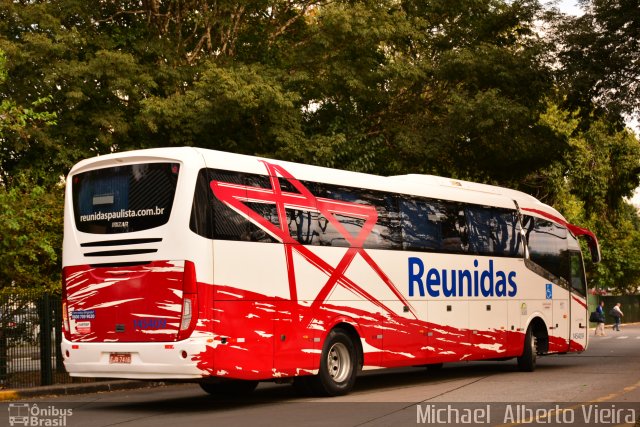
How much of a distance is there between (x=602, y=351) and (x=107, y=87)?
16.7 m

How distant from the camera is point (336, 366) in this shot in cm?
1565

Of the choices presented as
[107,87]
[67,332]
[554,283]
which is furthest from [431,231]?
[107,87]

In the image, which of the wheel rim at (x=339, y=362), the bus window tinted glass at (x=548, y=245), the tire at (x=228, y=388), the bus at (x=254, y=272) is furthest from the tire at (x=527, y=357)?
the tire at (x=228, y=388)

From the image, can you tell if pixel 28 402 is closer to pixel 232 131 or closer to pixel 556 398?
pixel 556 398

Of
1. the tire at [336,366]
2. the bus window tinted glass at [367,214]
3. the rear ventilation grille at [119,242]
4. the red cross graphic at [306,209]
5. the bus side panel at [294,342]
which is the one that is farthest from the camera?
the bus window tinted glass at [367,214]

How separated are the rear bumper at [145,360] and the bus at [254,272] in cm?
2

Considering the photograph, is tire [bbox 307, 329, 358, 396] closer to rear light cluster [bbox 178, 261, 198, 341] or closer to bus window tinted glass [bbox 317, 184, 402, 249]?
bus window tinted glass [bbox 317, 184, 402, 249]

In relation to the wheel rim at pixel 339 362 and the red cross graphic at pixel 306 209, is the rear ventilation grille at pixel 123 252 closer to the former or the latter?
the red cross graphic at pixel 306 209

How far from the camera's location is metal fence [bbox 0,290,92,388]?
60.1 ft

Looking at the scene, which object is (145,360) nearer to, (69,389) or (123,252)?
(123,252)

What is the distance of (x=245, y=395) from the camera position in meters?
16.5

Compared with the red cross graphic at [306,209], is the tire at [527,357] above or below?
below

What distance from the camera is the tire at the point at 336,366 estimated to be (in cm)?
1525

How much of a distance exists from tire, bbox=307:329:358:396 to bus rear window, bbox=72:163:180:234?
138 inches
